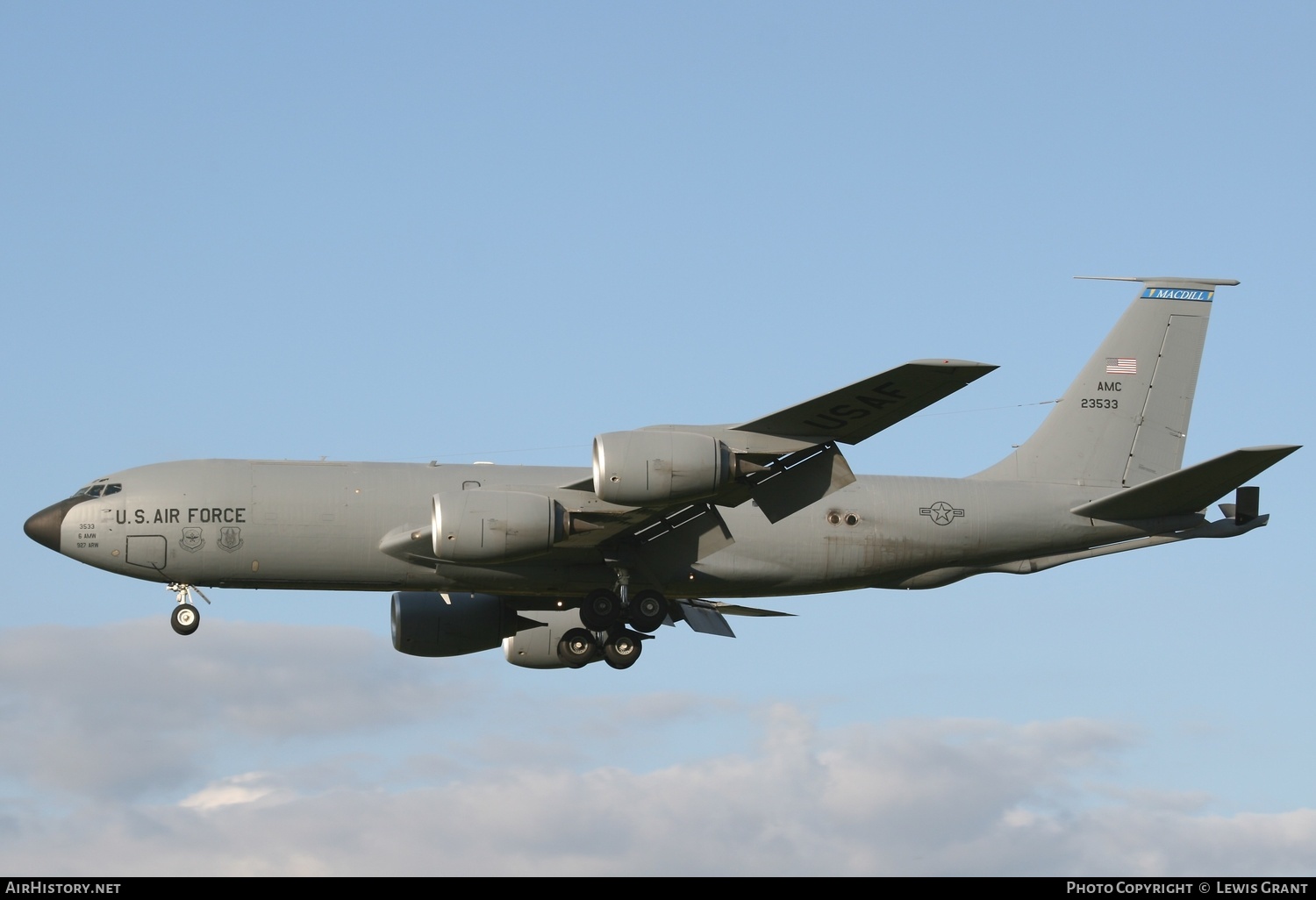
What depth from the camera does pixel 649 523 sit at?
4134 centimetres

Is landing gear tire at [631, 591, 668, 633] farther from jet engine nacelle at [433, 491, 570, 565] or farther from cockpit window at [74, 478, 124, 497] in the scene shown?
cockpit window at [74, 478, 124, 497]

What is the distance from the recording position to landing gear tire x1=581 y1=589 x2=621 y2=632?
42.2m

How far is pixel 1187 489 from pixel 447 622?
60.3ft

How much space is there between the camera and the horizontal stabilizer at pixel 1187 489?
129ft

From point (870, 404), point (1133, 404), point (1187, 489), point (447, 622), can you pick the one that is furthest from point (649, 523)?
point (1133, 404)

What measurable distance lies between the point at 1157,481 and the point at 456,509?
15.5 m

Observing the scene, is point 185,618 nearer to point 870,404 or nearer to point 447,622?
point 447,622

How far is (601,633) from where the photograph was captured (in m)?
46.2

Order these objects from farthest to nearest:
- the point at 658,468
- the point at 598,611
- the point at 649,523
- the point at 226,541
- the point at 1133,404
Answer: the point at 1133,404 → the point at 598,611 → the point at 649,523 → the point at 226,541 → the point at 658,468

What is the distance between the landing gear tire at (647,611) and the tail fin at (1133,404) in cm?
852

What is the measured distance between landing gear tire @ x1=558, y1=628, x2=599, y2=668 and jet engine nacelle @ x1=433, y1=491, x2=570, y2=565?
6987 millimetres

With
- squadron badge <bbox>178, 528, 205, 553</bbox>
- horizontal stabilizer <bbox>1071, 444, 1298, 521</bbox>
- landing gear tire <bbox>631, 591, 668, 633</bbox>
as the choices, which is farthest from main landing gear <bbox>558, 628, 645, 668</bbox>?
horizontal stabilizer <bbox>1071, 444, 1298, 521</bbox>

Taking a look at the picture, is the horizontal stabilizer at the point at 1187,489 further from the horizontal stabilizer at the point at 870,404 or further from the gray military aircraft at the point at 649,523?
the horizontal stabilizer at the point at 870,404
